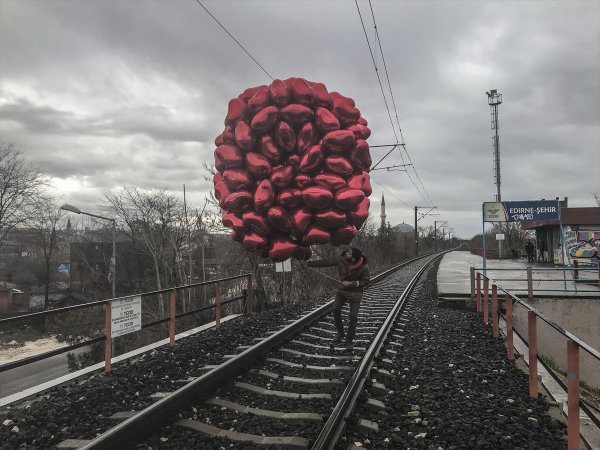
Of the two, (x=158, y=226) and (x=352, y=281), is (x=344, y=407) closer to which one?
(x=352, y=281)

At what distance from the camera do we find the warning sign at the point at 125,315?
641 centimetres

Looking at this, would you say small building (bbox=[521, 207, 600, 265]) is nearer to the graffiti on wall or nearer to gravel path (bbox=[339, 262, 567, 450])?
the graffiti on wall

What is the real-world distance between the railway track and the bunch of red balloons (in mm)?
1699

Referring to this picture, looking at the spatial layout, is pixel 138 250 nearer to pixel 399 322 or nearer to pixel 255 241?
pixel 399 322

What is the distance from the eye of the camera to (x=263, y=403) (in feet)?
15.6

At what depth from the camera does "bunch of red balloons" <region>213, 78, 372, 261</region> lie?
3.09 m

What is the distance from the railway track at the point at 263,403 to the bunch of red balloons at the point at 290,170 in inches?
66.9

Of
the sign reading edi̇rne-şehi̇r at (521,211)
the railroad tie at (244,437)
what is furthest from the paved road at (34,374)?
the railroad tie at (244,437)

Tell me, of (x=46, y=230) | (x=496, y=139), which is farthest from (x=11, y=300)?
(x=496, y=139)

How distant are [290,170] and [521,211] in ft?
38.5

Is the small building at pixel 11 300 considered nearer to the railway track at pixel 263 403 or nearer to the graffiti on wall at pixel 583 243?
the graffiti on wall at pixel 583 243

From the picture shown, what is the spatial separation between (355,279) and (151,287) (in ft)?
133

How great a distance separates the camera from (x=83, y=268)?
Result: 60.3 metres

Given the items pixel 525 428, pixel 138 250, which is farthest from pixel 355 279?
pixel 138 250
